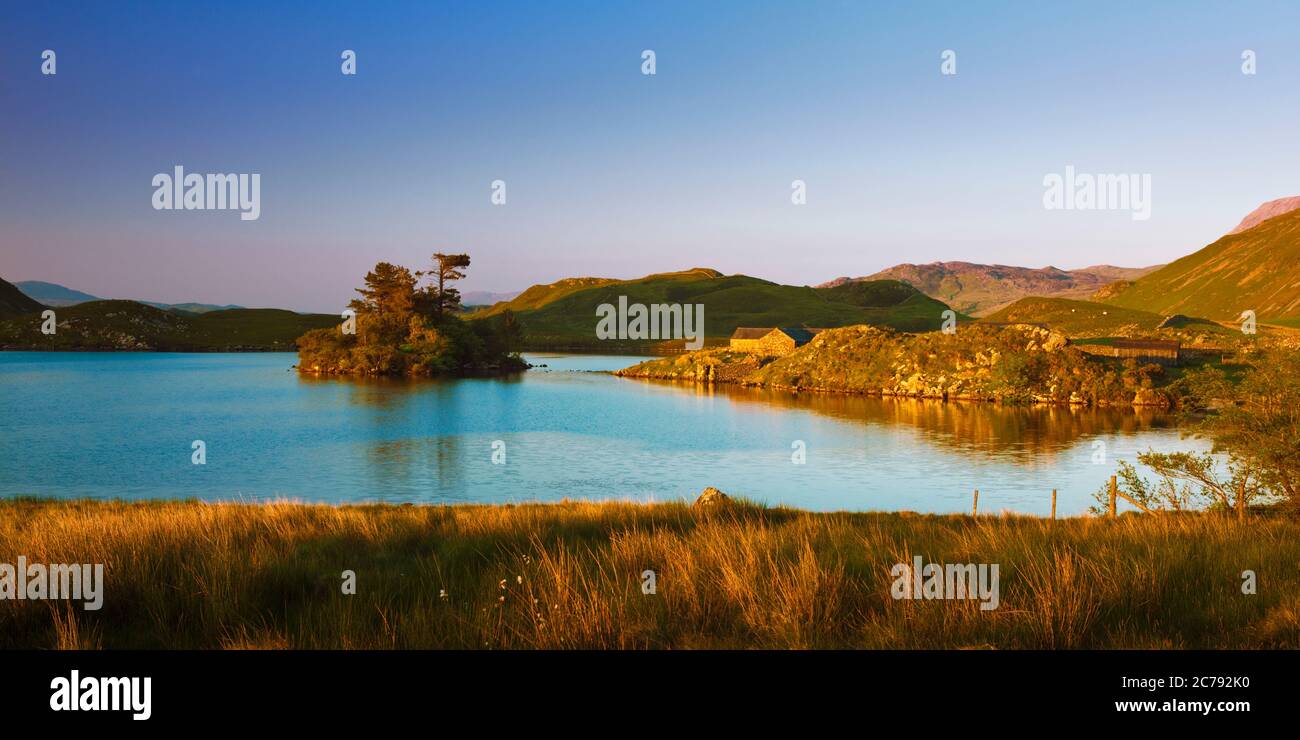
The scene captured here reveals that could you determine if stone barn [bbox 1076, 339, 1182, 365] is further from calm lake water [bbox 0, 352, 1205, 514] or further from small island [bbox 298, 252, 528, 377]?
small island [bbox 298, 252, 528, 377]

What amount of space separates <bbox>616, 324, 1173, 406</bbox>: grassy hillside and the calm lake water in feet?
18.3

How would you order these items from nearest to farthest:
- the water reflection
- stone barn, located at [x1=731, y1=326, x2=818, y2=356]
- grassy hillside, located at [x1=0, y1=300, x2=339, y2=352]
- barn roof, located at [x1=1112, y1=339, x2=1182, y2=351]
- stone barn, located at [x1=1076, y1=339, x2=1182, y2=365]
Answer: the water reflection, stone barn, located at [x1=1076, y1=339, x2=1182, y2=365], barn roof, located at [x1=1112, y1=339, x2=1182, y2=351], stone barn, located at [x1=731, y1=326, x2=818, y2=356], grassy hillside, located at [x1=0, y1=300, x2=339, y2=352]

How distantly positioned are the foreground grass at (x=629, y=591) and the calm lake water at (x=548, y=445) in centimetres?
1093

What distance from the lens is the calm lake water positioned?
31047 millimetres

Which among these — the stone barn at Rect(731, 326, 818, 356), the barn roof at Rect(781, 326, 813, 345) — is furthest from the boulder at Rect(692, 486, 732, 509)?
the barn roof at Rect(781, 326, 813, 345)

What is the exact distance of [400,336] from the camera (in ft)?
344

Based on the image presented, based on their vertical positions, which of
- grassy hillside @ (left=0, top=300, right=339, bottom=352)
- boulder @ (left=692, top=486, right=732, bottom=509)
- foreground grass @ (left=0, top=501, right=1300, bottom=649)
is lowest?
boulder @ (left=692, top=486, right=732, bottom=509)

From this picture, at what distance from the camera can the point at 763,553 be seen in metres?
10.1

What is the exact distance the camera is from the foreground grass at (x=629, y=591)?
741 centimetres

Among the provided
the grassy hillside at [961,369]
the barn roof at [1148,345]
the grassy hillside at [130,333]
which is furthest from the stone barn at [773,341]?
the grassy hillside at [130,333]
